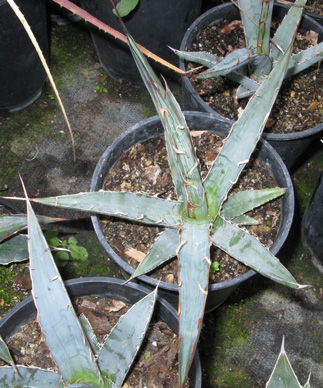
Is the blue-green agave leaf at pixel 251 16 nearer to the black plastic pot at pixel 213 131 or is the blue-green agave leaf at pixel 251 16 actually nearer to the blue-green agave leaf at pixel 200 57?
the blue-green agave leaf at pixel 200 57

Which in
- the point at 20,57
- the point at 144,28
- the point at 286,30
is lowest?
the point at 20,57

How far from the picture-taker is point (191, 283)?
38.3 inches

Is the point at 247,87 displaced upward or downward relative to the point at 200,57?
downward

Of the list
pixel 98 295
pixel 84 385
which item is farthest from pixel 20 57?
pixel 84 385

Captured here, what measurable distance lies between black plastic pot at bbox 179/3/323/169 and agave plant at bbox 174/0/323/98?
0.14 metres

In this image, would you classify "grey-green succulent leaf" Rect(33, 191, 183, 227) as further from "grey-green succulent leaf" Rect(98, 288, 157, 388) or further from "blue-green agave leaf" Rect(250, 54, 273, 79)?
"blue-green agave leaf" Rect(250, 54, 273, 79)

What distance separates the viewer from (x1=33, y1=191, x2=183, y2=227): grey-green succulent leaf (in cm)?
110

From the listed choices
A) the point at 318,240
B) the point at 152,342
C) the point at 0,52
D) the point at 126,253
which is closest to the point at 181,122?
the point at 126,253

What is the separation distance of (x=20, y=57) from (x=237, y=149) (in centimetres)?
121

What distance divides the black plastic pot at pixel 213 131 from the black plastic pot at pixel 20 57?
0.74m

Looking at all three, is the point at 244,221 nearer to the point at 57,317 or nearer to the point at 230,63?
the point at 230,63

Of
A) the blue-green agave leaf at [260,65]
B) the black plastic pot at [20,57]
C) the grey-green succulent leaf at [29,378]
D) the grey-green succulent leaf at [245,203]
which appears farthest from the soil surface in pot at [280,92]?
the grey-green succulent leaf at [29,378]

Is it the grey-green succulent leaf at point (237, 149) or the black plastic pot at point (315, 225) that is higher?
the grey-green succulent leaf at point (237, 149)

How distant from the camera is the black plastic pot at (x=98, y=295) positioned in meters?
1.23
